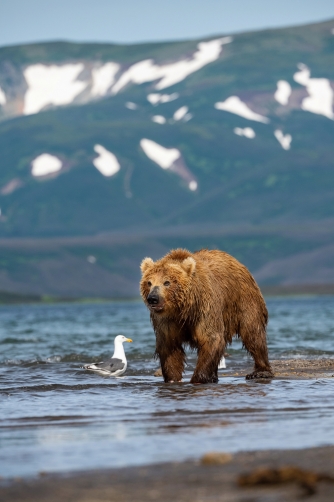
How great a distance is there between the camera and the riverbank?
6520mm

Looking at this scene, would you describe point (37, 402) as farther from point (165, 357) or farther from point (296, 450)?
point (296, 450)

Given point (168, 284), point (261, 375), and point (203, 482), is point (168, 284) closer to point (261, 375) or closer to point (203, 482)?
point (261, 375)


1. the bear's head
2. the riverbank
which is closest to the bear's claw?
the bear's head

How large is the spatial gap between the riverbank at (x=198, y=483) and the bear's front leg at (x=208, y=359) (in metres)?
5.71

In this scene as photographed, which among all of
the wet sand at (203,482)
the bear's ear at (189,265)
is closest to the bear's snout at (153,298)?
the bear's ear at (189,265)

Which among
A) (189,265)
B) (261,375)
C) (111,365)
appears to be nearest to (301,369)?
(261,375)

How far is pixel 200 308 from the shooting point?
13305mm

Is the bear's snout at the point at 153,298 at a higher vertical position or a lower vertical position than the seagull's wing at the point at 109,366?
higher

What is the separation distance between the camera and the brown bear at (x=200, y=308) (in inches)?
514

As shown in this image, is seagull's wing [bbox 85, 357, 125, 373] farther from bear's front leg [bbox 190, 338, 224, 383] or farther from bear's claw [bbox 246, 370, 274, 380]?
bear's front leg [bbox 190, 338, 224, 383]

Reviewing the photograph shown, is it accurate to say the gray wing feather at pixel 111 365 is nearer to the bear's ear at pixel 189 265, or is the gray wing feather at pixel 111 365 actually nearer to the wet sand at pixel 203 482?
the bear's ear at pixel 189 265

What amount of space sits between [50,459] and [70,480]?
882mm

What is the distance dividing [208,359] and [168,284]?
1078mm

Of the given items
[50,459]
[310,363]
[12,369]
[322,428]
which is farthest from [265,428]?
[12,369]
